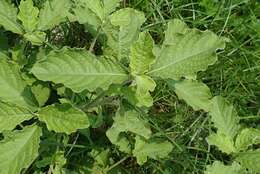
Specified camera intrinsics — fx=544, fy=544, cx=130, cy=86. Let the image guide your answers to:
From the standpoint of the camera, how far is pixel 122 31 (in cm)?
198

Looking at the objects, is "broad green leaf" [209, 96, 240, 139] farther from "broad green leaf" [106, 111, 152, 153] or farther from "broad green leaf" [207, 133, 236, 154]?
"broad green leaf" [106, 111, 152, 153]

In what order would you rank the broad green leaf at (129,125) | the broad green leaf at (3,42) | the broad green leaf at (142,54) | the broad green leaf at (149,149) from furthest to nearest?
the broad green leaf at (3,42) < the broad green leaf at (149,149) < the broad green leaf at (129,125) < the broad green leaf at (142,54)

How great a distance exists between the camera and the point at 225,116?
2182 millimetres

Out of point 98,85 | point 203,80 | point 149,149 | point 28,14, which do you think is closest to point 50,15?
point 28,14

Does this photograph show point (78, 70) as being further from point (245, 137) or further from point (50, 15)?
point (245, 137)

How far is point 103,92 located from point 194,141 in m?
0.80

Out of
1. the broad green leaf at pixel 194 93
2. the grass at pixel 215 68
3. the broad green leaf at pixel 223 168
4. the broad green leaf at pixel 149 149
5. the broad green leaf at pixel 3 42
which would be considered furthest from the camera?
the grass at pixel 215 68

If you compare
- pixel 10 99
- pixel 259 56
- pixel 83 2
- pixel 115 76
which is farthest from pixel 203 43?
pixel 259 56

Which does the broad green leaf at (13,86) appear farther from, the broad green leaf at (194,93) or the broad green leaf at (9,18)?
the broad green leaf at (194,93)

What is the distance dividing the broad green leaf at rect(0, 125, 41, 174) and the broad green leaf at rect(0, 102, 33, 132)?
4 centimetres

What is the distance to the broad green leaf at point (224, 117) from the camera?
7.07ft

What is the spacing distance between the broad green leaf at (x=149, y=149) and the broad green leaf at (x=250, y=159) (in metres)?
0.32

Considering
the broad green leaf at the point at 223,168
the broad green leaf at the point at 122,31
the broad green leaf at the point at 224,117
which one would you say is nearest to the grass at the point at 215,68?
the broad green leaf at the point at 224,117

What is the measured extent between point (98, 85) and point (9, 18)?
23.6 inches
